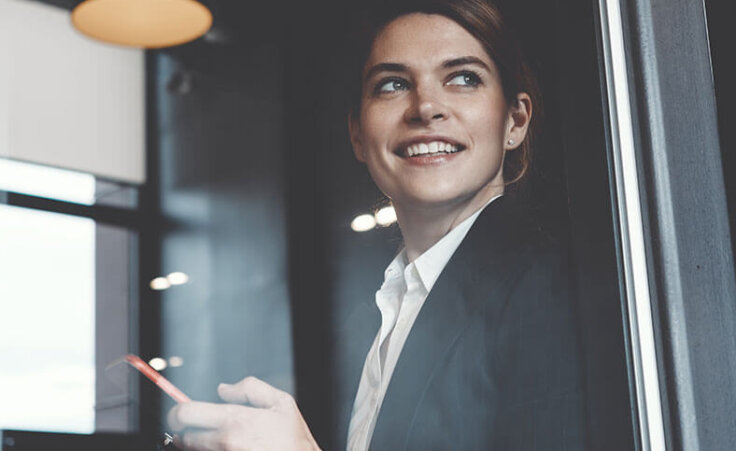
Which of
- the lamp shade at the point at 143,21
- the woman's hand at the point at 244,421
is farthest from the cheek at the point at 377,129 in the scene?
the woman's hand at the point at 244,421

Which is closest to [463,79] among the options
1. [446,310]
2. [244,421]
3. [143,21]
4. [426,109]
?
[426,109]

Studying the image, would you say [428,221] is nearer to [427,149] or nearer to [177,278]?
[427,149]

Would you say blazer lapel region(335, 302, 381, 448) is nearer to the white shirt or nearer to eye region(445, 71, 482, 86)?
the white shirt

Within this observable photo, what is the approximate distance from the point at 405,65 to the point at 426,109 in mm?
63

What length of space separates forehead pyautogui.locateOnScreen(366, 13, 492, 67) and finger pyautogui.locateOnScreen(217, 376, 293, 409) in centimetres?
42

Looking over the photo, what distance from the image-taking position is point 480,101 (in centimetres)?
109

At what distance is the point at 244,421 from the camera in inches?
36.6

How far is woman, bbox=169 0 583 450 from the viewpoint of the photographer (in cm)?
100

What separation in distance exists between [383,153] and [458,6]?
0.70ft

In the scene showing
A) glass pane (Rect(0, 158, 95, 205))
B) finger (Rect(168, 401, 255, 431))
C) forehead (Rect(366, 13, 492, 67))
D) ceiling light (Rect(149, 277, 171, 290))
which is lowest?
finger (Rect(168, 401, 255, 431))

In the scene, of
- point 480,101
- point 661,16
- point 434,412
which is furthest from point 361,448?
point 661,16

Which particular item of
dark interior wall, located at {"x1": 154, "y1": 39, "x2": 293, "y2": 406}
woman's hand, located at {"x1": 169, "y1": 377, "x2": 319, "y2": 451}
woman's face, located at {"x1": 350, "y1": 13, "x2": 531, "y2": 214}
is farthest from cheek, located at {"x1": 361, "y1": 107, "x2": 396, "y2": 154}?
woman's hand, located at {"x1": 169, "y1": 377, "x2": 319, "y2": 451}

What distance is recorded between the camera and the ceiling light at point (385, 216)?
1.06 metres

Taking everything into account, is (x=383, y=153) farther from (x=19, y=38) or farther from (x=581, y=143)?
(x=19, y=38)
